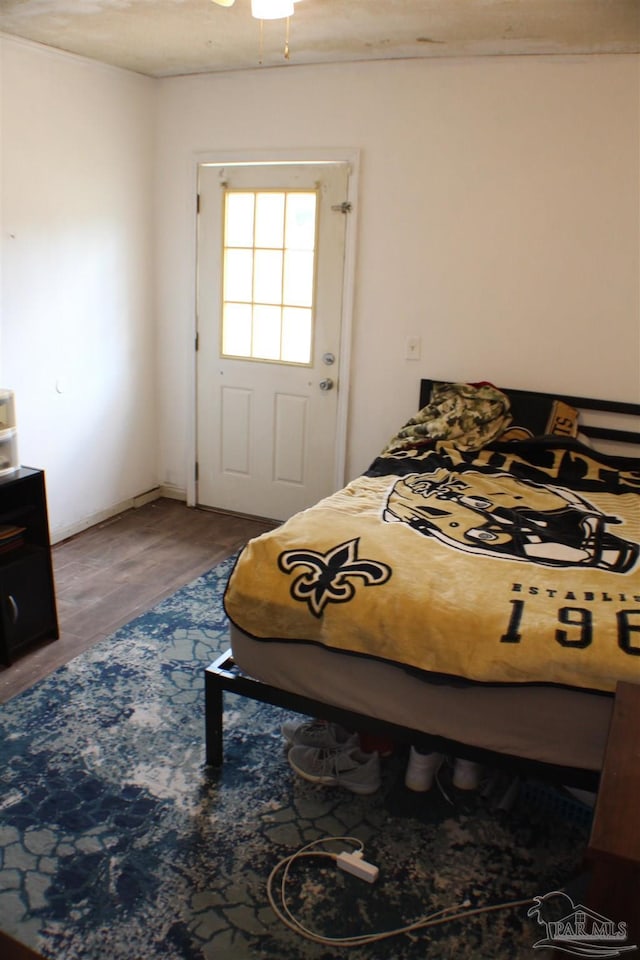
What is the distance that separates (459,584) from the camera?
210 centimetres

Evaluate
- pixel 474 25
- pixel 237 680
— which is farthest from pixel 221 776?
pixel 474 25

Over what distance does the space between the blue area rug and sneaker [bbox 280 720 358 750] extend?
80mm

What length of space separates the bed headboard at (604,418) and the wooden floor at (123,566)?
173 cm

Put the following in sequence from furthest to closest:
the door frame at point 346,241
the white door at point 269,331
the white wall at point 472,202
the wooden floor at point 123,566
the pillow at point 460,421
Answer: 1. the white door at point 269,331
2. the door frame at point 346,241
3. the pillow at point 460,421
4. the white wall at point 472,202
5. the wooden floor at point 123,566

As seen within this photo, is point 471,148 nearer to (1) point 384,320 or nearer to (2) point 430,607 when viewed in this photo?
(1) point 384,320

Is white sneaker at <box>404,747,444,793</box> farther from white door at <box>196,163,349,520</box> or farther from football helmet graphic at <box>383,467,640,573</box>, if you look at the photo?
white door at <box>196,163,349,520</box>

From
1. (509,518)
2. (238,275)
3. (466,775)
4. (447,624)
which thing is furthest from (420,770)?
(238,275)

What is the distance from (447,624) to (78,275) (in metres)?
3.05

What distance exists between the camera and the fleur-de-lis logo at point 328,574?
6.84 ft

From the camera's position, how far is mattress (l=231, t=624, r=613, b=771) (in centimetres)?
186

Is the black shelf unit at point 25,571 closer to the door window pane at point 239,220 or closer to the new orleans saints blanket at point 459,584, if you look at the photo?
the new orleans saints blanket at point 459,584

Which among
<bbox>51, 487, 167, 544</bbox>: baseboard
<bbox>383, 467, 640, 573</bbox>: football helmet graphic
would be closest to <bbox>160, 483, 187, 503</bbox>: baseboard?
<bbox>51, 487, 167, 544</bbox>: baseboard

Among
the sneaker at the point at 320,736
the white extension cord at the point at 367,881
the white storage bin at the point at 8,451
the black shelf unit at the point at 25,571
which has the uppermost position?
the white storage bin at the point at 8,451

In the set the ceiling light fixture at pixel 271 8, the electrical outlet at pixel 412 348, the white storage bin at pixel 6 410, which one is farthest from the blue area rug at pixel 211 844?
the ceiling light fixture at pixel 271 8
